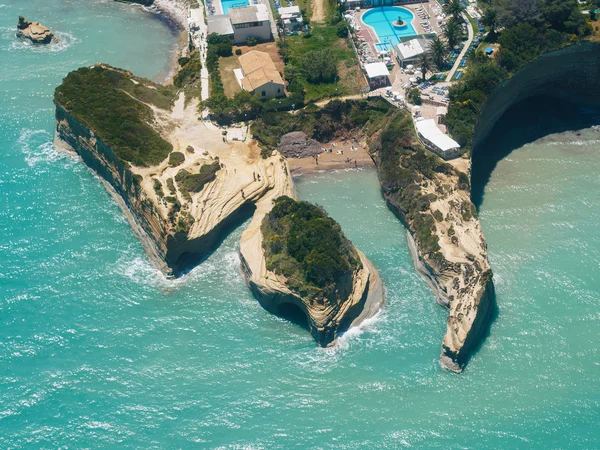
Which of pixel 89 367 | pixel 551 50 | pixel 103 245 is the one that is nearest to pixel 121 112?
pixel 103 245

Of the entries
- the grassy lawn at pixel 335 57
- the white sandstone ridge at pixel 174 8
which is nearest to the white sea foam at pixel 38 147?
the white sandstone ridge at pixel 174 8

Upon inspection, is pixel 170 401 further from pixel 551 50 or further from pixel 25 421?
pixel 551 50

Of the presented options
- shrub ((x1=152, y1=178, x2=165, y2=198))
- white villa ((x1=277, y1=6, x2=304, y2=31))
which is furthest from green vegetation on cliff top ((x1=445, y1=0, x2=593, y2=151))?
shrub ((x1=152, y1=178, x2=165, y2=198))

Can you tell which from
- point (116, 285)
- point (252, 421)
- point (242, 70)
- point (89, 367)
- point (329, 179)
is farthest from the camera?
point (242, 70)

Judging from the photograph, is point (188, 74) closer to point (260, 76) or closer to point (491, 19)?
point (260, 76)

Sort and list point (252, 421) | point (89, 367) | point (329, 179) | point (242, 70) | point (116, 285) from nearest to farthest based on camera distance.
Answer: point (252, 421) → point (89, 367) → point (116, 285) → point (329, 179) → point (242, 70)

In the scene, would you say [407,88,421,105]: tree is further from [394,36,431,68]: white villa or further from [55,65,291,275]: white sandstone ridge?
[55,65,291,275]: white sandstone ridge
